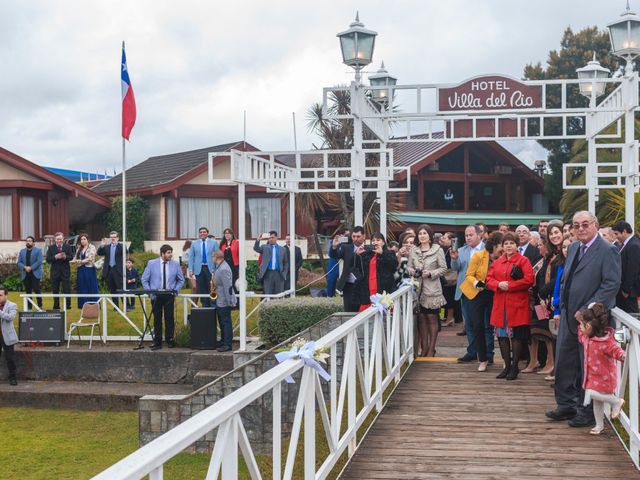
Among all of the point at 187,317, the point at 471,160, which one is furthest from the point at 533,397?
the point at 471,160

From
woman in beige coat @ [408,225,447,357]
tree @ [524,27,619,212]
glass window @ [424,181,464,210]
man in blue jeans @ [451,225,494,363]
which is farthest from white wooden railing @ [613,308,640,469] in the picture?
tree @ [524,27,619,212]

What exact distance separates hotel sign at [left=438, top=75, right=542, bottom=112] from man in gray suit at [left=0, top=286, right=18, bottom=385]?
27.9 ft

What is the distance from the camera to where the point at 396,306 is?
31.8 ft

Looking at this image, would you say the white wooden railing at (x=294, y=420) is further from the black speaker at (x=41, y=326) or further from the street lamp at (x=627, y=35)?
the black speaker at (x=41, y=326)

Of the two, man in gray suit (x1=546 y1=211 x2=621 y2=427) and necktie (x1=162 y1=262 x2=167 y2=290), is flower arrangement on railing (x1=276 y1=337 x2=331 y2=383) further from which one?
necktie (x1=162 y1=262 x2=167 y2=290)

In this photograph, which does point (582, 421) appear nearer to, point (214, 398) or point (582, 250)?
point (582, 250)

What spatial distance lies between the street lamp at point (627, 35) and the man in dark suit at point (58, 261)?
38.2 ft

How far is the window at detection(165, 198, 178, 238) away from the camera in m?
32.5

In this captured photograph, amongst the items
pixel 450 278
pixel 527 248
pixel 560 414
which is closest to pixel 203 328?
pixel 450 278

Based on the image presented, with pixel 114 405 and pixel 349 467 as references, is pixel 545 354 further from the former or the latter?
pixel 114 405

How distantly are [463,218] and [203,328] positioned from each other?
18.1 meters

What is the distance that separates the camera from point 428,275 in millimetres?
11172

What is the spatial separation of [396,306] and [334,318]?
1.83 metres

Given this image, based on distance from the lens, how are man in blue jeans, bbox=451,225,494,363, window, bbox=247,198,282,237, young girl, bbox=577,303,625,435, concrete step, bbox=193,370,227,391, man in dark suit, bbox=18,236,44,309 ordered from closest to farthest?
young girl, bbox=577,303,625,435 → man in blue jeans, bbox=451,225,494,363 → concrete step, bbox=193,370,227,391 → man in dark suit, bbox=18,236,44,309 → window, bbox=247,198,282,237
